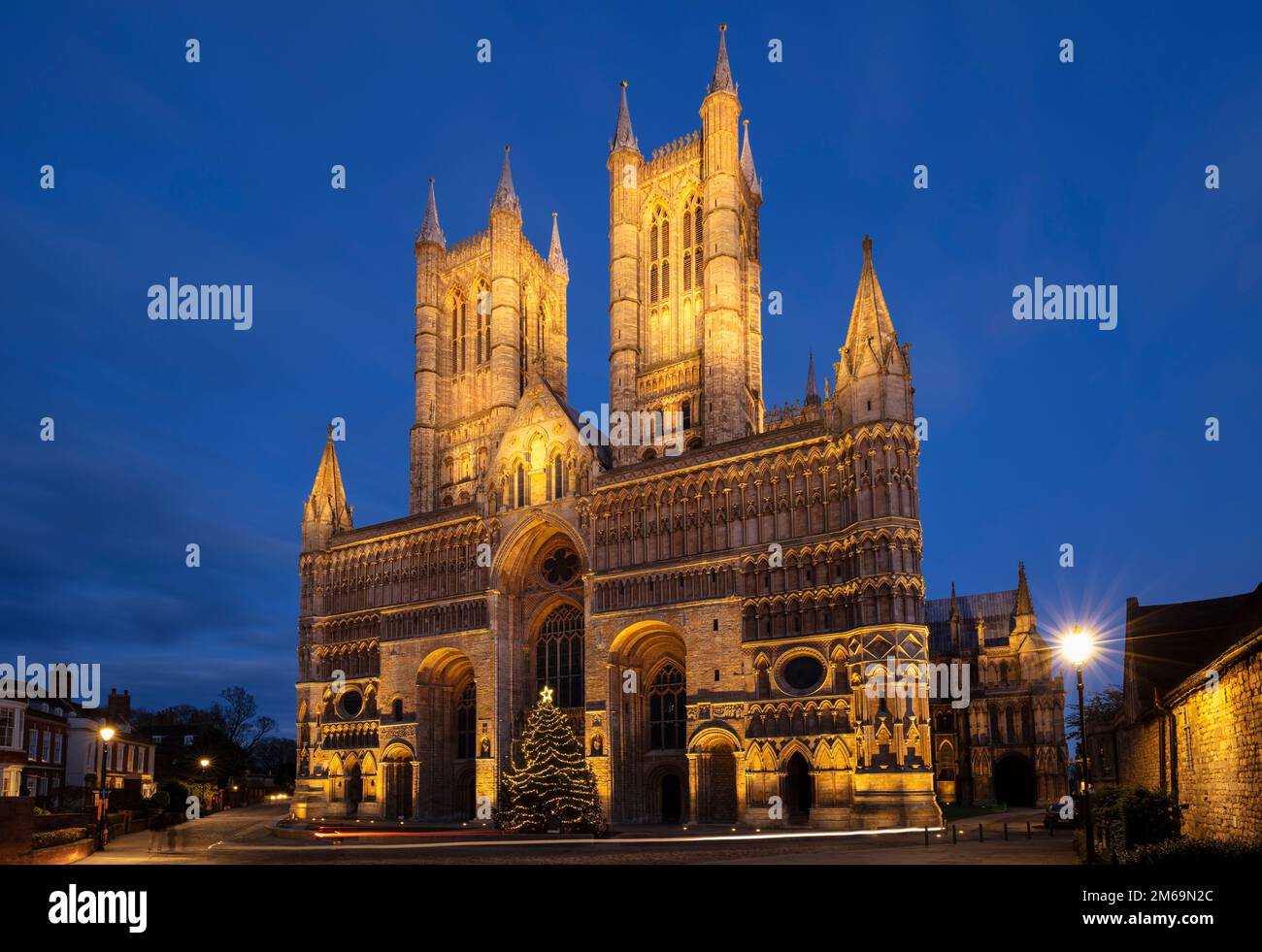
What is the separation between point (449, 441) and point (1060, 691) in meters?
50.5

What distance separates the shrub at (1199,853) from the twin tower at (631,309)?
42.4 meters

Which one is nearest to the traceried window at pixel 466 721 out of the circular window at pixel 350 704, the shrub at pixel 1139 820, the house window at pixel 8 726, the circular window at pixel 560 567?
the circular window at pixel 350 704

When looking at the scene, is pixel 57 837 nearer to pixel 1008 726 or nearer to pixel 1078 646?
pixel 1078 646

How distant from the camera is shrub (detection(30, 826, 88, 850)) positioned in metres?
29.8

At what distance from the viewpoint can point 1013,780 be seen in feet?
245

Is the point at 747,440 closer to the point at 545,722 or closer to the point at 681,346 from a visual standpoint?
the point at 545,722

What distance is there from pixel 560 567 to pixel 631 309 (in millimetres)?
23162

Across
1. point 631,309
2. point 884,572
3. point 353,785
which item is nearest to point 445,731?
point 353,785

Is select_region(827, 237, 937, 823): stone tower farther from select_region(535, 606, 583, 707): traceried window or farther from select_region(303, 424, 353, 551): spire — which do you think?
select_region(303, 424, 353, 551): spire

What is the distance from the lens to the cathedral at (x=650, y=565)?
41938 millimetres

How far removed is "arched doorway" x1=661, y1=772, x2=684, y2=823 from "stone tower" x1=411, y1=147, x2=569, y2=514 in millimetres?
33414
